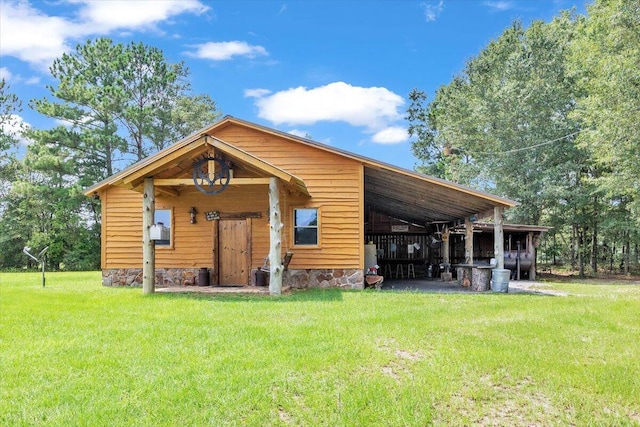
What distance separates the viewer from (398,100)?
31766 millimetres

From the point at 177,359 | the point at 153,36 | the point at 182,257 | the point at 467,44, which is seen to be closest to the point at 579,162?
the point at 467,44

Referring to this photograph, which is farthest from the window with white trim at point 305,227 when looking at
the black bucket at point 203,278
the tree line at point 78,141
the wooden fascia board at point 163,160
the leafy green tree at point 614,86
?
the tree line at point 78,141

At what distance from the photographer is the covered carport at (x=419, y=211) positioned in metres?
10.7

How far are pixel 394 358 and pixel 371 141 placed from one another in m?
44.5

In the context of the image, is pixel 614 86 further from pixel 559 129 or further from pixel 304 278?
pixel 304 278

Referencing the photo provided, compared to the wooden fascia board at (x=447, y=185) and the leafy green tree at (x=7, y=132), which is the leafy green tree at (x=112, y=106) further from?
the wooden fascia board at (x=447, y=185)

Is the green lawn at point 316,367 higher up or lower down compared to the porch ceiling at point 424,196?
lower down

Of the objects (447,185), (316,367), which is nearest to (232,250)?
(447,185)

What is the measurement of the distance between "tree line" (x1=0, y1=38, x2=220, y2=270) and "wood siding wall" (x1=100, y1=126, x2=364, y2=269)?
1330 cm

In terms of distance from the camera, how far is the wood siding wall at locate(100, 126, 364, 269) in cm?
1130

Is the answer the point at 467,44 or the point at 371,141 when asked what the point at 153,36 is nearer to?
the point at 467,44

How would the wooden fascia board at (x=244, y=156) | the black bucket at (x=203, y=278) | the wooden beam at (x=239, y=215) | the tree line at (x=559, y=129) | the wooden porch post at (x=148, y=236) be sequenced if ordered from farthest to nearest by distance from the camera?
the tree line at (x=559, y=129), the wooden beam at (x=239, y=215), the black bucket at (x=203, y=278), the wooden porch post at (x=148, y=236), the wooden fascia board at (x=244, y=156)

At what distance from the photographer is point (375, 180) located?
475 inches

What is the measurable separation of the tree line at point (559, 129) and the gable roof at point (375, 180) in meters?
5.31
